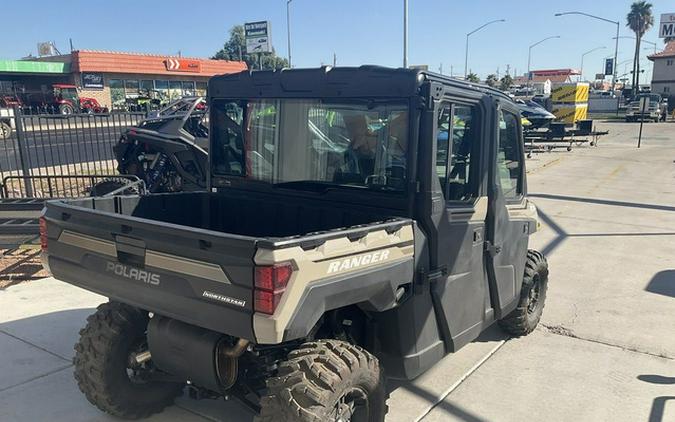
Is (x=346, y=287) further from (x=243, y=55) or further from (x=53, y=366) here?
(x=243, y=55)

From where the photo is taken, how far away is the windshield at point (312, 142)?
10.6 feet

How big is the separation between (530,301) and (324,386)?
291 cm

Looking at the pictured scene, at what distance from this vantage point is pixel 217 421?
11.6ft

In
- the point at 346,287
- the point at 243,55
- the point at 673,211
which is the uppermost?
the point at 243,55

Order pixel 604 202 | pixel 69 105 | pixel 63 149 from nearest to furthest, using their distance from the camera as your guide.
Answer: pixel 604 202, pixel 63 149, pixel 69 105

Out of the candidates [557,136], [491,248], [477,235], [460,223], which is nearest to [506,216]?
[491,248]

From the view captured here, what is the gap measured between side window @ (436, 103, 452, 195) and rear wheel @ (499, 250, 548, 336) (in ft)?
5.86

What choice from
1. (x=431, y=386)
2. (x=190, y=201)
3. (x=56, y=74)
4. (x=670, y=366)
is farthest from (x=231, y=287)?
(x=56, y=74)

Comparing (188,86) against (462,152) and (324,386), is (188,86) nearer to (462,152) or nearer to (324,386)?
(462,152)

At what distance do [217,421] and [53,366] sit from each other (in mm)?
1587

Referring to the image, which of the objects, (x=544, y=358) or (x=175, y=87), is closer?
(x=544, y=358)

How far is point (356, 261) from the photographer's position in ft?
8.80

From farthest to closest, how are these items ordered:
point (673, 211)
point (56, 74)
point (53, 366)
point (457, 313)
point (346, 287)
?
point (56, 74)
point (673, 211)
point (53, 366)
point (457, 313)
point (346, 287)

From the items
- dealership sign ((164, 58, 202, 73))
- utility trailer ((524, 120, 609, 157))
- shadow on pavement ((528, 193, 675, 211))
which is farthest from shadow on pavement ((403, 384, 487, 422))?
dealership sign ((164, 58, 202, 73))
